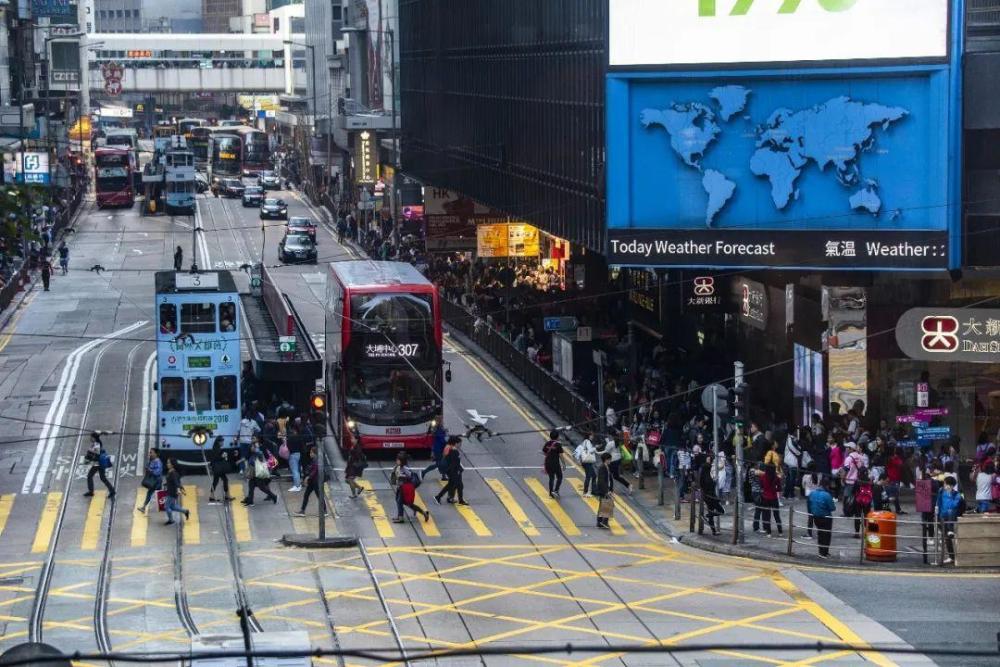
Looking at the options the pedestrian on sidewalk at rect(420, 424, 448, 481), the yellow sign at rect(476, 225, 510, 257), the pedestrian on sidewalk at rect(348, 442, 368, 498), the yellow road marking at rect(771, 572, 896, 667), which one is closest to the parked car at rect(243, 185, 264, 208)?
the yellow sign at rect(476, 225, 510, 257)

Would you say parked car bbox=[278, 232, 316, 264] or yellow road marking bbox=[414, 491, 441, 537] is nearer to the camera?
yellow road marking bbox=[414, 491, 441, 537]

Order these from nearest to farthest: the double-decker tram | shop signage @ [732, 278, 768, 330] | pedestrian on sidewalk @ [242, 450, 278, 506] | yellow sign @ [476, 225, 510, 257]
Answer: pedestrian on sidewalk @ [242, 450, 278, 506], the double-decker tram, shop signage @ [732, 278, 768, 330], yellow sign @ [476, 225, 510, 257]

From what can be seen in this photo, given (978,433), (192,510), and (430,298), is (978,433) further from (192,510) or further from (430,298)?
(192,510)

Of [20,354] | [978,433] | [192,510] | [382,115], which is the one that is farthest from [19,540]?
[382,115]

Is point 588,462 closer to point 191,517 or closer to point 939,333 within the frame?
point 939,333

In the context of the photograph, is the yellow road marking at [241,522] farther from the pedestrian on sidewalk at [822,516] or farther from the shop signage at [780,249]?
the shop signage at [780,249]

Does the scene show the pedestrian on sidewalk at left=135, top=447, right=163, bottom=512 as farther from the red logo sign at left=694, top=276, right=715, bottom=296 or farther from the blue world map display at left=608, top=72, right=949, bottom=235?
the red logo sign at left=694, top=276, right=715, bottom=296
